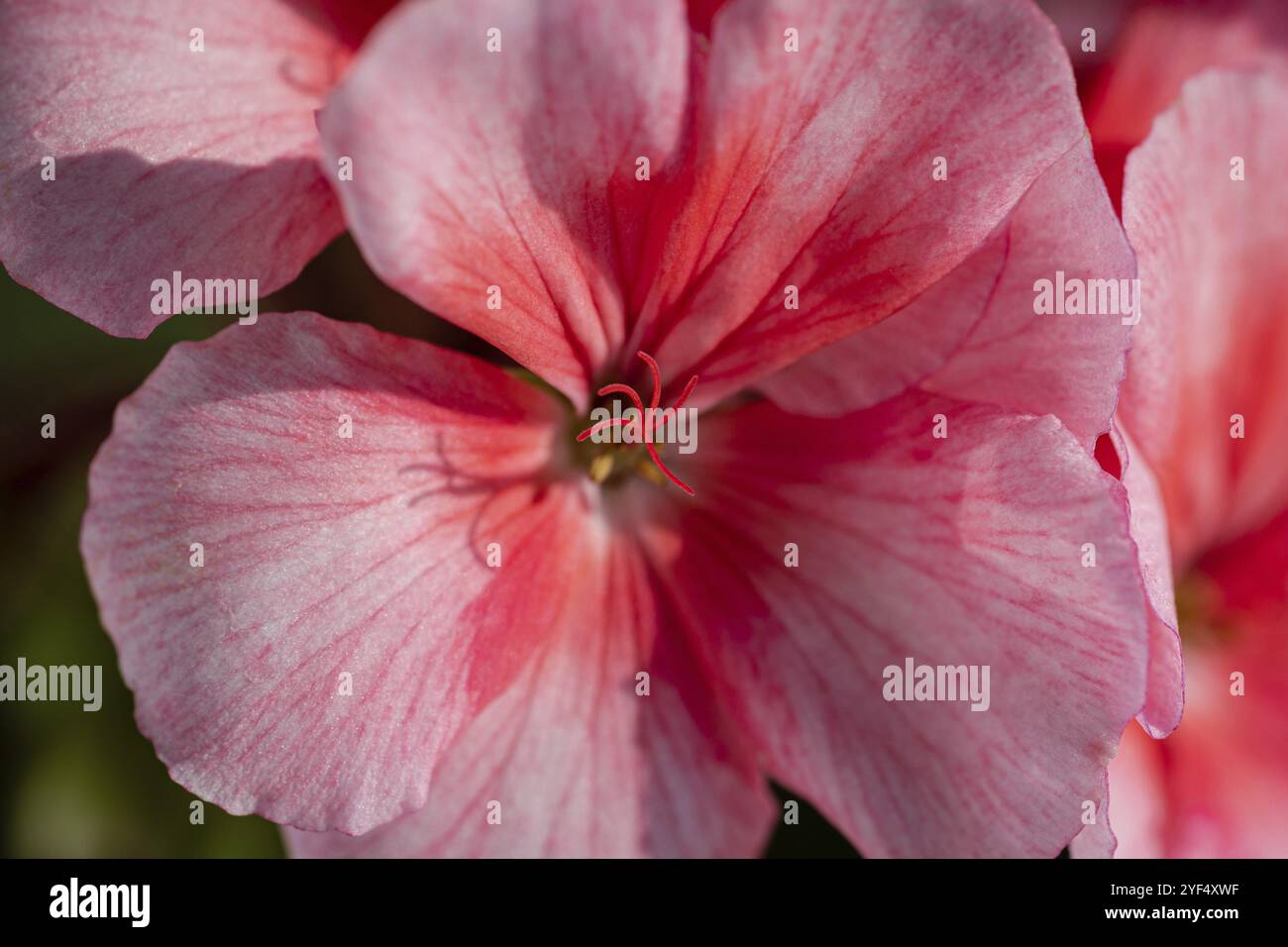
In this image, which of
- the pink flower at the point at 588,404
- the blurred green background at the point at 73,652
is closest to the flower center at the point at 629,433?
the pink flower at the point at 588,404

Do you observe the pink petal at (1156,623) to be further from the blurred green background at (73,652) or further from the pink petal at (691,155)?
the blurred green background at (73,652)

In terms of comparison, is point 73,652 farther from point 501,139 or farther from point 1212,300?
point 1212,300

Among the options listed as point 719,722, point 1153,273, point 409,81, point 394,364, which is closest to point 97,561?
point 394,364

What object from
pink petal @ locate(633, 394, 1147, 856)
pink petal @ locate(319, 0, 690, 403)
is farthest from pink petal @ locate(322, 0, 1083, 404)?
pink petal @ locate(633, 394, 1147, 856)
